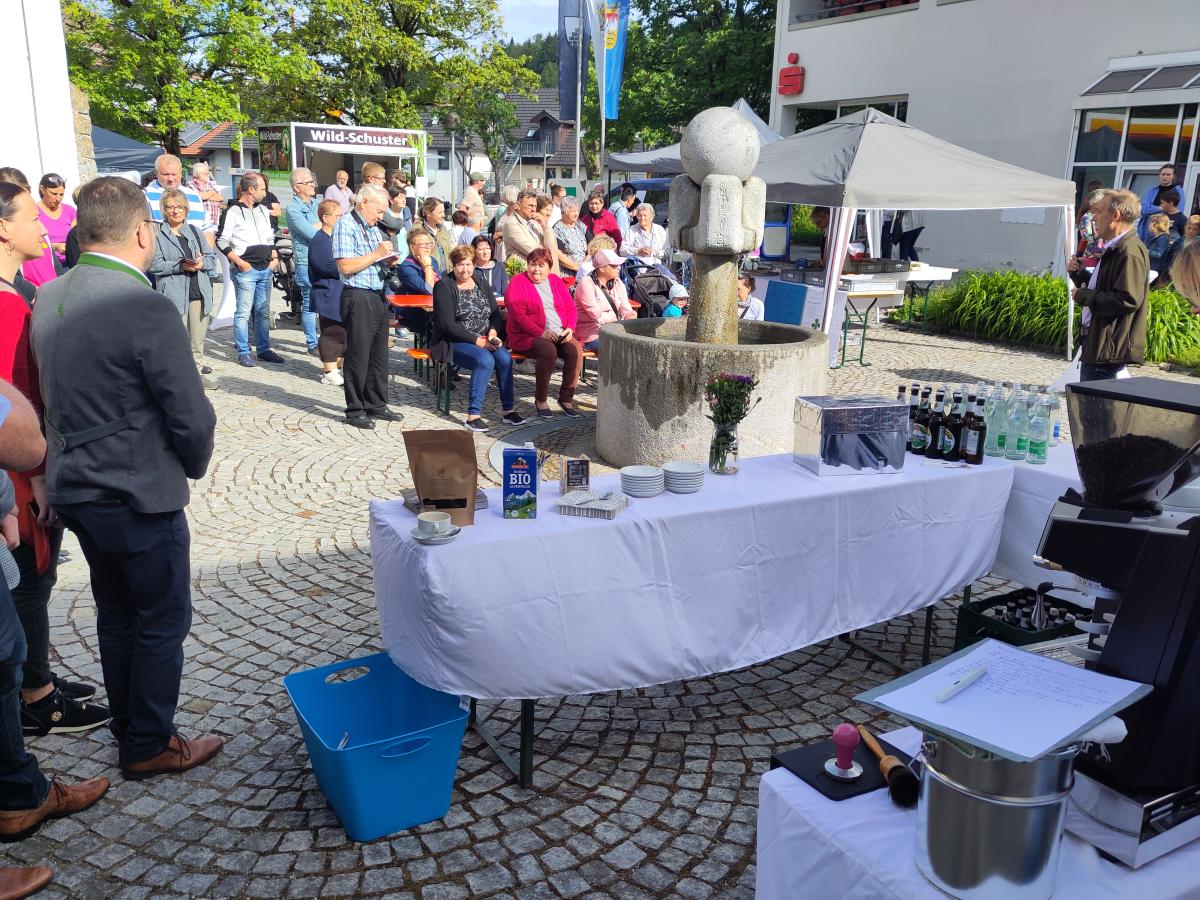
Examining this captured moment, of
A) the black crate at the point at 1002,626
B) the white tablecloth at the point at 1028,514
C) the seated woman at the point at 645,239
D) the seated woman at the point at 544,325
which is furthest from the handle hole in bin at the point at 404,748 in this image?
the seated woman at the point at 645,239

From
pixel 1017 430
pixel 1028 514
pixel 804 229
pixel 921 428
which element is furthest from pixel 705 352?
pixel 804 229

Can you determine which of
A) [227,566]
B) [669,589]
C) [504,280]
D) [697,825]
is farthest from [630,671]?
[504,280]

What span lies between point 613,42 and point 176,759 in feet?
60.2

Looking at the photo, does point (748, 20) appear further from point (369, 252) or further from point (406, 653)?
point (406, 653)

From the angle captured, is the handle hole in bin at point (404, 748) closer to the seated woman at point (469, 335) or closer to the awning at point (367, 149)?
the seated woman at point (469, 335)

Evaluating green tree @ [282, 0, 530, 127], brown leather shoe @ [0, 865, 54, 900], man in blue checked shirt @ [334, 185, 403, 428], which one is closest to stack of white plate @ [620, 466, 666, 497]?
brown leather shoe @ [0, 865, 54, 900]

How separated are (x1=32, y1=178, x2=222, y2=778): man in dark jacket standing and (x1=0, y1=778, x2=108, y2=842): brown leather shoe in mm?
381

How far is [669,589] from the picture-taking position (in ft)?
11.0

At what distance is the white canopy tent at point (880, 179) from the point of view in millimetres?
9578

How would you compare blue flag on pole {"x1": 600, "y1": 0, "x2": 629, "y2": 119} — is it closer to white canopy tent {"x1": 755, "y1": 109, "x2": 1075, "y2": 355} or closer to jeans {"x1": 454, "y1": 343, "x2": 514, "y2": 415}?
white canopy tent {"x1": 755, "y1": 109, "x2": 1075, "y2": 355}

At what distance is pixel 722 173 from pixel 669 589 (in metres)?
3.91

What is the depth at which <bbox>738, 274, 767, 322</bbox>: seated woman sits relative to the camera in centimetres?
853

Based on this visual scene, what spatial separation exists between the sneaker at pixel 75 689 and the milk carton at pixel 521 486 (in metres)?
2.03

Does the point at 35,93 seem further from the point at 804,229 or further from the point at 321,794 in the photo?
the point at 804,229
